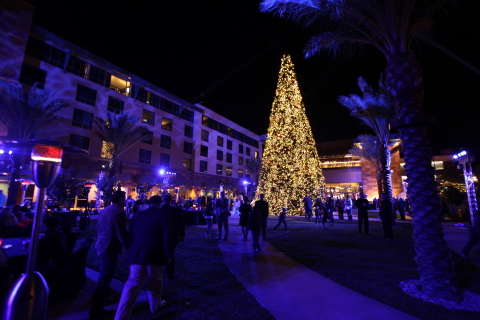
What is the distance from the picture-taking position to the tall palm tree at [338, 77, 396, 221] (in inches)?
656

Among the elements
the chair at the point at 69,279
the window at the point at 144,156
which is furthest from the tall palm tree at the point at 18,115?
the chair at the point at 69,279

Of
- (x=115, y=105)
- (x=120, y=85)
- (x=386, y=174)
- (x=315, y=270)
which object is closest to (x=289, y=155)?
(x=386, y=174)

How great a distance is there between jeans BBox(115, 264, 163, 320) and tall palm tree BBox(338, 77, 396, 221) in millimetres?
16227

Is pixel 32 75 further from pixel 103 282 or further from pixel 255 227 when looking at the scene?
pixel 103 282

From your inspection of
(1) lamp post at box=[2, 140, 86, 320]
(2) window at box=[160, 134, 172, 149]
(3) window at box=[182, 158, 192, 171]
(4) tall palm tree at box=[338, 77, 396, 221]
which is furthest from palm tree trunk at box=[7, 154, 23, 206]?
(4) tall palm tree at box=[338, 77, 396, 221]

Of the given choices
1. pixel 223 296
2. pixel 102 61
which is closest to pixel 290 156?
pixel 223 296

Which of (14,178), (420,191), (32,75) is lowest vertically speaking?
(420,191)

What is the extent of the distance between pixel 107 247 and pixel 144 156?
29430 millimetres

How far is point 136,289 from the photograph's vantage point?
3383mm

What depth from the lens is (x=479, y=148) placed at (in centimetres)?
2511

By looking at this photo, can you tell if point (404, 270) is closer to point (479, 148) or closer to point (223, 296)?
point (223, 296)

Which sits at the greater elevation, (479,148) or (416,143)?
(479,148)

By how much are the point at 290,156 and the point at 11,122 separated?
69.4 ft

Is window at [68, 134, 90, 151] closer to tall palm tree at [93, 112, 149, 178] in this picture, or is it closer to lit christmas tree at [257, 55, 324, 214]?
tall palm tree at [93, 112, 149, 178]
